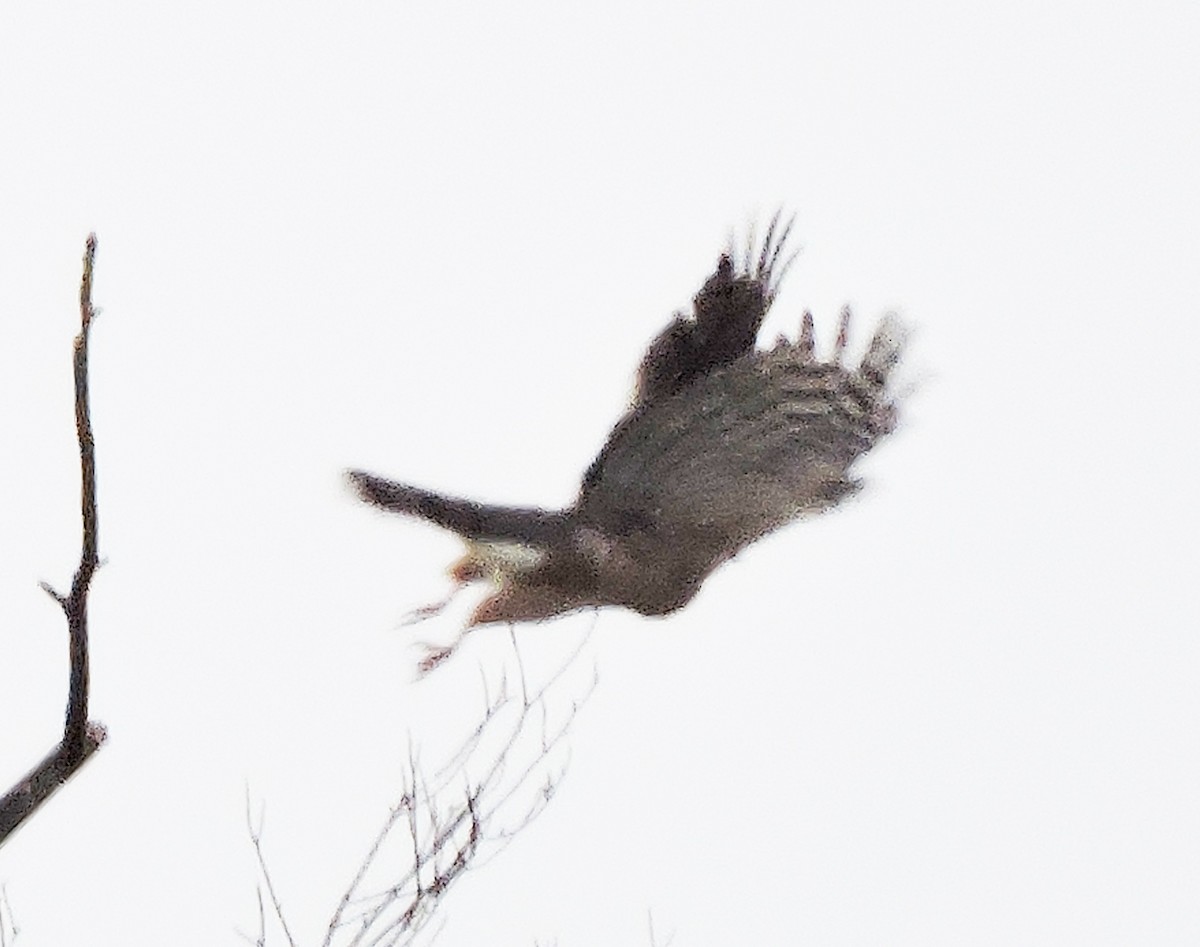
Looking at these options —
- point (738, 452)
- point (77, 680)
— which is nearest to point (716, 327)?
point (738, 452)

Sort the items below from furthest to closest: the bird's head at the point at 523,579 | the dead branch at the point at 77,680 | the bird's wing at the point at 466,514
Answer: the bird's head at the point at 523,579, the bird's wing at the point at 466,514, the dead branch at the point at 77,680

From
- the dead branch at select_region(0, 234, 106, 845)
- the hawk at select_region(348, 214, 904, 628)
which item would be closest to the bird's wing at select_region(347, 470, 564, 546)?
the hawk at select_region(348, 214, 904, 628)

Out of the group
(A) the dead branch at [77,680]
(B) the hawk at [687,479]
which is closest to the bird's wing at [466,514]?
(B) the hawk at [687,479]

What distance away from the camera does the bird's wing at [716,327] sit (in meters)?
1.55

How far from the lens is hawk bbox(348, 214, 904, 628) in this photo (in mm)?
1442

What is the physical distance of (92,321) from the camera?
1165 millimetres

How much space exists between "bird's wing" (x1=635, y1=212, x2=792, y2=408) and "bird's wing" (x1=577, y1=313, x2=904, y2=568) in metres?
0.01

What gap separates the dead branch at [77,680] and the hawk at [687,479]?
0.20 meters

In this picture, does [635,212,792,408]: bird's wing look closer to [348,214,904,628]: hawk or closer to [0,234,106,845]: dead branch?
[348,214,904,628]: hawk

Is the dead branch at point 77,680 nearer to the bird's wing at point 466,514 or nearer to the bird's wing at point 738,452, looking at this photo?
the bird's wing at point 466,514

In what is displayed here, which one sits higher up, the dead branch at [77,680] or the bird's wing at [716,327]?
the bird's wing at [716,327]

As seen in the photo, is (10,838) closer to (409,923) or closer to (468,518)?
(468,518)

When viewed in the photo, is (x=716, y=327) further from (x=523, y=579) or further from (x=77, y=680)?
(x=77, y=680)

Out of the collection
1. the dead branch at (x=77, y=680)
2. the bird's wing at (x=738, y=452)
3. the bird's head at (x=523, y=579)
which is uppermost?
the bird's wing at (x=738, y=452)
